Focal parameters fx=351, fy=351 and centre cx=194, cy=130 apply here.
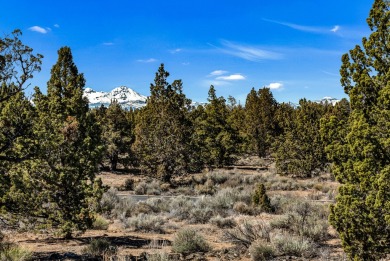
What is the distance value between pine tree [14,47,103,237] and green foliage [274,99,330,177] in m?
25.9

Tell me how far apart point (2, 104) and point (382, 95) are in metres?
8.74

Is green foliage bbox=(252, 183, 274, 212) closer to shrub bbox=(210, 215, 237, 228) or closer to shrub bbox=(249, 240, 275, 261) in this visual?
shrub bbox=(210, 215, 237, 228)

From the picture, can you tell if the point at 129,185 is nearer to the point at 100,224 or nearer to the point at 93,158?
the point at 100,224

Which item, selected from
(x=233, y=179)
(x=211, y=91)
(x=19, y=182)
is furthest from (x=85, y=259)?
(x=211, y=91)

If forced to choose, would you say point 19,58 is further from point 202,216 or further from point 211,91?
point 211,91

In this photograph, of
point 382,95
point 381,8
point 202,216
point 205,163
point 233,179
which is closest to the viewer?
point 382,95

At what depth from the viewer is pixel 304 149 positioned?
3409cm

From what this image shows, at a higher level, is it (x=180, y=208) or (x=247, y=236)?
(x=247, y=236)

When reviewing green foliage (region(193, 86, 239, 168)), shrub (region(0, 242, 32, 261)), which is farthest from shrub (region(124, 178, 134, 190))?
shrub (region(0, 242, 32, 261))

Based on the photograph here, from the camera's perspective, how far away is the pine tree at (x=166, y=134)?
2950 cm

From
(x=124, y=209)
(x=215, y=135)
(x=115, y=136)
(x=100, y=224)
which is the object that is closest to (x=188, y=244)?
(x=100, y=224)

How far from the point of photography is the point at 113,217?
17.2 metres

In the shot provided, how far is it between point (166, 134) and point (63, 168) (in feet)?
62.7

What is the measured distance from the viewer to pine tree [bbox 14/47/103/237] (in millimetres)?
10133
